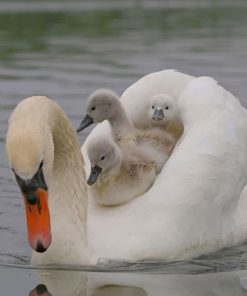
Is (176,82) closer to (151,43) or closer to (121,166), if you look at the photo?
(121,166)

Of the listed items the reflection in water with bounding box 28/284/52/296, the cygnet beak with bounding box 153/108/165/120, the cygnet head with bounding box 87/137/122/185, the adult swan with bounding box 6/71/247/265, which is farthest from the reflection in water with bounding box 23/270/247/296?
the cygnet beak with bounding box 153/108/165/120

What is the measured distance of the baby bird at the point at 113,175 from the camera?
21.5ft

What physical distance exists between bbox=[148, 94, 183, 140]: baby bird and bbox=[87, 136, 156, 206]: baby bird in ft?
1.69

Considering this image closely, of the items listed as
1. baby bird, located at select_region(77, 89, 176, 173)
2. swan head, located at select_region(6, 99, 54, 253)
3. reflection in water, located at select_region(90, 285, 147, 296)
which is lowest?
reflection in water, located at select_region(90, 285, 147, 296)

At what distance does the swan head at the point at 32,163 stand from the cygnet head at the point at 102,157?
97cm

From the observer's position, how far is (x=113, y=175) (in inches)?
263

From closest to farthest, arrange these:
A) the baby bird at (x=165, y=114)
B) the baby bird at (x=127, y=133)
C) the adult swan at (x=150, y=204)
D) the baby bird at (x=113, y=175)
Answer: the adult swan at (x=150, y=204) → the baby bird at (x=113, y=175) → the baby bird at (x=127, y=133) → the baby bird at (x=165, y=114)

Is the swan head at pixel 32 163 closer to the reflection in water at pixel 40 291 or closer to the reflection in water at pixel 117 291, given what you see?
the reflection in water at pixel 40 291

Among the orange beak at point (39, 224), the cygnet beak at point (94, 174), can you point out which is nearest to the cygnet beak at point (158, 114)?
the cygnet beak at point (94, 174)

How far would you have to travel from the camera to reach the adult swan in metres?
5.76

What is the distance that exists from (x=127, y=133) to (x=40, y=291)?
5.51 ft

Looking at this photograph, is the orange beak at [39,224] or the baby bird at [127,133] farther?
the baby bird at [127,133]

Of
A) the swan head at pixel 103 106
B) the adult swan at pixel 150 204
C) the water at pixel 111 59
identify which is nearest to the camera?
the adult swan at pixel 150 204

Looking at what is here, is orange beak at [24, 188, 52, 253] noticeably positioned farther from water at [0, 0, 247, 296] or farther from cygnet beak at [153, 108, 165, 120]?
cygnet beak at [153, 108, 165, 120]
